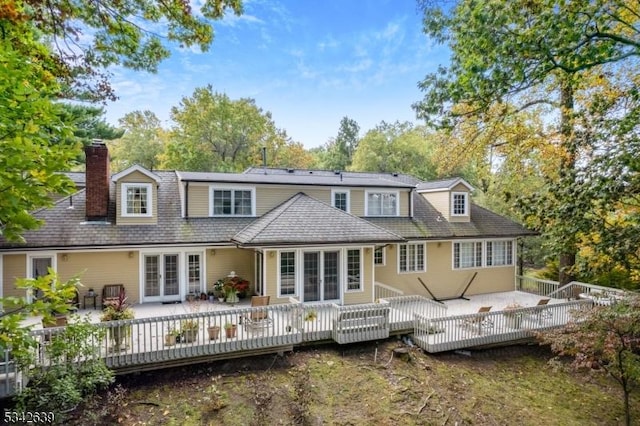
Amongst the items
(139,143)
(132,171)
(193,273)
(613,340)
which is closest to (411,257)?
(613,340)

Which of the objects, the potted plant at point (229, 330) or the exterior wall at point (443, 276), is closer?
the potted plant at point (229, 330)

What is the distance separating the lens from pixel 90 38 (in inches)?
312

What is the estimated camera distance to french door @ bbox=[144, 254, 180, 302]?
12617 mm

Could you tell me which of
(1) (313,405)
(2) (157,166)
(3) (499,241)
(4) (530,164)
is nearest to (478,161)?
(4) (530,164)

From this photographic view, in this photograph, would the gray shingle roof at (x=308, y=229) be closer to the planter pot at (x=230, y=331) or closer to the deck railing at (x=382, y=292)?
the deck railing at (x=382, y=292)

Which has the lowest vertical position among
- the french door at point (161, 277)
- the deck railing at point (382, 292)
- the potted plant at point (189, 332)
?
the deck railing at point (382, 292)

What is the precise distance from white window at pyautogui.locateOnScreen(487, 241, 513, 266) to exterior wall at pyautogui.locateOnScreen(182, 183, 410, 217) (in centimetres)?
448

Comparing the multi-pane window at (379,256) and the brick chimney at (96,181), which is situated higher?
the brick chimney at (96,181)

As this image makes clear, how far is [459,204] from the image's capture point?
1702cm

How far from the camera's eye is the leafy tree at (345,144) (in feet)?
169

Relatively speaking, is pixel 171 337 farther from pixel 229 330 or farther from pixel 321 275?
pixel 321 275

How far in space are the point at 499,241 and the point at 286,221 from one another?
11.0m

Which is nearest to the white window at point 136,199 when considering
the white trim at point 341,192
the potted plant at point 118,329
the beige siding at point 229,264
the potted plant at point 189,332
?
the beige siding at point 229,264

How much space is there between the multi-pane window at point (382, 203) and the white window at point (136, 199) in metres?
9.46
